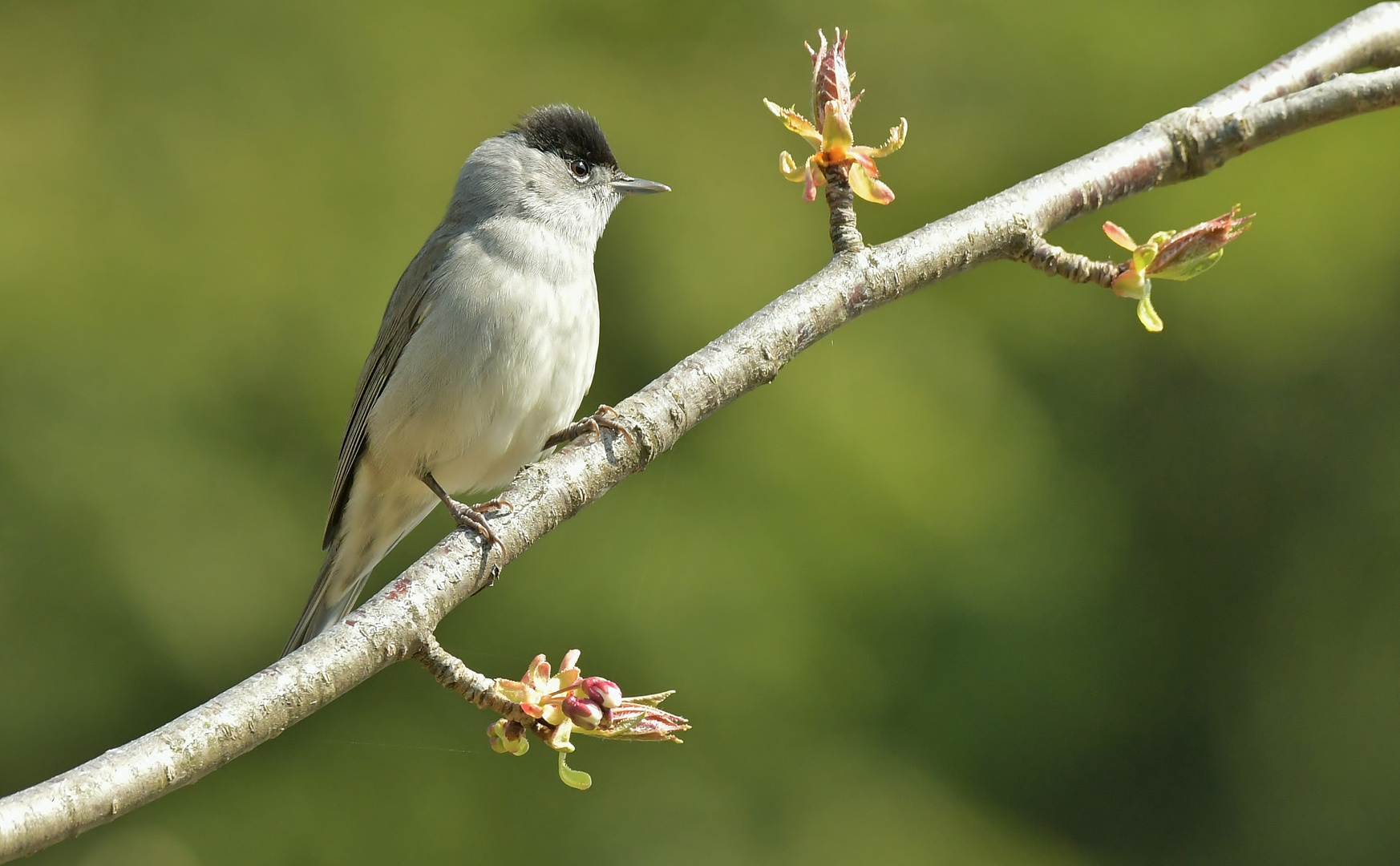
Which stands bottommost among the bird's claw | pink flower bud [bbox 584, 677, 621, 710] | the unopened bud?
the unopened bud

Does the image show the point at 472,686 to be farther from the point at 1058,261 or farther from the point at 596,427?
the point at 1058,261

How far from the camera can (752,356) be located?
181 cm

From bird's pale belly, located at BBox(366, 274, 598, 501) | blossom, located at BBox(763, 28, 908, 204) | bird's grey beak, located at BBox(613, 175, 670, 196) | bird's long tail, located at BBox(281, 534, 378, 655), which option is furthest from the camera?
bird's grey beak, located at BBox(613, 175, 670, 196)

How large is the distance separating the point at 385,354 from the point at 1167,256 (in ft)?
7.03

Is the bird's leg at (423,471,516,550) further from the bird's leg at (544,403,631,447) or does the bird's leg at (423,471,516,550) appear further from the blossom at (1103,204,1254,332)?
the blossom at (1103,204,1254,332)

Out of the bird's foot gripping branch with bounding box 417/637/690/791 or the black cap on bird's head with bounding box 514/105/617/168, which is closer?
the bird's foot gripping branch with bounding box 417/637/690/791

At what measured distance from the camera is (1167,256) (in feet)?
6.09

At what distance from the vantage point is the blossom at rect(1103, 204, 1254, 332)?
5.98 feet

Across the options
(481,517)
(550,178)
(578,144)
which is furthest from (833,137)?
(578,144)

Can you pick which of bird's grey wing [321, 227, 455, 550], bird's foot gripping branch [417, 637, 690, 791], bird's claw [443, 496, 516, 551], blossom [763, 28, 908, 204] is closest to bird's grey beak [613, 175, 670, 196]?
bird's grey wing [321, 227, 455, 550]

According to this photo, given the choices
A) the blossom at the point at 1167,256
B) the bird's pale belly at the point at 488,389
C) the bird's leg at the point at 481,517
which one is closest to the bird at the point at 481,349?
the bird's pale belly at the point at 488,389

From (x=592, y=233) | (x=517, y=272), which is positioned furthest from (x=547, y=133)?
(x=517, y=272)

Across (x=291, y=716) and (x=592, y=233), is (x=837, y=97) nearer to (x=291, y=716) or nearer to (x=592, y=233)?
(x=291, y=716)

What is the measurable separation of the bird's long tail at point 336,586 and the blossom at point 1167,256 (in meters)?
2.18
